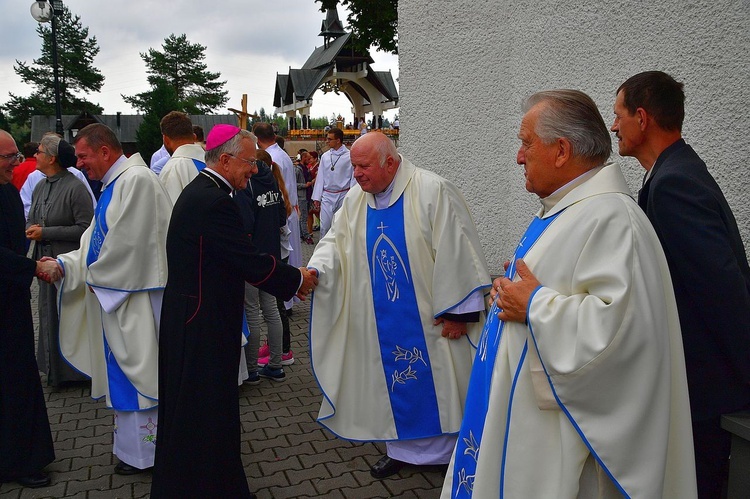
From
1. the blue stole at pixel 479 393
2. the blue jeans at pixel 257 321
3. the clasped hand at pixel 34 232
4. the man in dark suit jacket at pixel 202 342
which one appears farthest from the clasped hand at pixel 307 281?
the clasped hand at pixel 34 232

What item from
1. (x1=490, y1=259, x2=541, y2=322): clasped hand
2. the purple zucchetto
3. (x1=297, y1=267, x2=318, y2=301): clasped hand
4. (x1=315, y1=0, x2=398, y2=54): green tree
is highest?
(x1=315, y1=0, x2=398, y2=54): green tree

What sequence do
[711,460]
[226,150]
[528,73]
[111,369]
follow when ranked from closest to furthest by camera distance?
[711,460], [226,150], [111,369], [528,73]

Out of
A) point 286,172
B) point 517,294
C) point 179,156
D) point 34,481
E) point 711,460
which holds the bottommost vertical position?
point 34,481

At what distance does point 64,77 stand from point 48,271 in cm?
5845

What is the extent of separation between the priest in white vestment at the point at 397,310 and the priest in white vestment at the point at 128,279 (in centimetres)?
99

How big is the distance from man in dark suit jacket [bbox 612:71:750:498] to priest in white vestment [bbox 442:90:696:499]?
0.26m

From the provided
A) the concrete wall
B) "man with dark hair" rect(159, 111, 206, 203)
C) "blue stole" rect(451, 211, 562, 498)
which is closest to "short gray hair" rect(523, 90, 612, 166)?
"blue stole" rect(451, 211, 562, 498)

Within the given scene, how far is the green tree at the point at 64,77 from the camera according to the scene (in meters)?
55.6

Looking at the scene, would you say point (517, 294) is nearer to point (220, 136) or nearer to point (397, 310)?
point (397, 310)

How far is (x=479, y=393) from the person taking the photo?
2.42m

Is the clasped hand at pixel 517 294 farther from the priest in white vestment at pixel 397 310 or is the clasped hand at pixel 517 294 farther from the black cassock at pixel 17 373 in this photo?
the black cassock at pixel 17 373

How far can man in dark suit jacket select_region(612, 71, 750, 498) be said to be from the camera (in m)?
2.25

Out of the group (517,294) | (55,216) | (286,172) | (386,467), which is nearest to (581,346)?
(517,294)

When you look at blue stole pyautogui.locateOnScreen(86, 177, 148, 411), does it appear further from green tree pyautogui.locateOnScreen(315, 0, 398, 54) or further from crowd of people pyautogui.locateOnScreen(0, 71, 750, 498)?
green tree pyautogui.locateOnScreen(315, 0, 398, 54)
